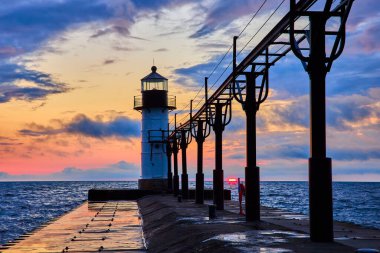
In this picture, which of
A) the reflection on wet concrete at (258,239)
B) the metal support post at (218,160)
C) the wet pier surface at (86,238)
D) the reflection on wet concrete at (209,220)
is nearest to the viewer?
the reflection on wet concrete at (258,239)

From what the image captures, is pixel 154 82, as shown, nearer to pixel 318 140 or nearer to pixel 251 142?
pixel 251 142

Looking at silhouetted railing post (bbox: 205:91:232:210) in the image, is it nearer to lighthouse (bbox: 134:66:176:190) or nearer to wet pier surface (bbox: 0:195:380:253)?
wet pier surface (bbox: 0:195:380:253)

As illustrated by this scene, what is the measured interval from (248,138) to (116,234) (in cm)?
626

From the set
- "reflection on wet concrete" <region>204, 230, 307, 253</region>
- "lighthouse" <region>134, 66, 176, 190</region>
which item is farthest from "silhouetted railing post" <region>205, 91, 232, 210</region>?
"lighthouse" <region>134, 66, 176, 190</region>

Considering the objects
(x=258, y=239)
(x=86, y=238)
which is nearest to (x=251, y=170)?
(x=86, y=238)

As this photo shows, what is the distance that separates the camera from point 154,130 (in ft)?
194

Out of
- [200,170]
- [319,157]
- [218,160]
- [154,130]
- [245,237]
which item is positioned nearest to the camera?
[319,157]

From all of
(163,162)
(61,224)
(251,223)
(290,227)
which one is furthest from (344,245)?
(163,162)

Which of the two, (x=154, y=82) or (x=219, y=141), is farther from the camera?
(x=154, y=82)

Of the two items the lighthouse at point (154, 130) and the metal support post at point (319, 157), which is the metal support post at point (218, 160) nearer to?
the metal support post at point (319, 157)

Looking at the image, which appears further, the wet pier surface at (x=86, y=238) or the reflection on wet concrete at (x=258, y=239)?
the wet pier surface at (x=86, y=238)

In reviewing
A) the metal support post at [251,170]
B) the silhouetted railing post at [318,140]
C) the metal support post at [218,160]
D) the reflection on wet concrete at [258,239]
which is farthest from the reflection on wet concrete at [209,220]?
the silhouetted railing post at [318,140]

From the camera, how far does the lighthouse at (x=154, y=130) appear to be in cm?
5862

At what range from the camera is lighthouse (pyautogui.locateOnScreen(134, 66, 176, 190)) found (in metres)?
58.6
